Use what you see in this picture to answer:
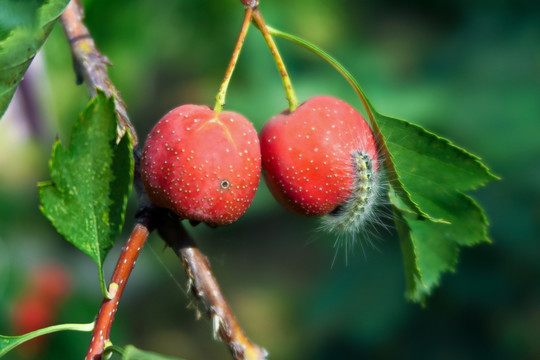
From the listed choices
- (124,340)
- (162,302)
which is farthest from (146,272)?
(124,340)

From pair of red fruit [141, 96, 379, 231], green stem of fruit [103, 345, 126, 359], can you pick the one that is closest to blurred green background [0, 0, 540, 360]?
pair of red fruit [141, 96, 379, 231]

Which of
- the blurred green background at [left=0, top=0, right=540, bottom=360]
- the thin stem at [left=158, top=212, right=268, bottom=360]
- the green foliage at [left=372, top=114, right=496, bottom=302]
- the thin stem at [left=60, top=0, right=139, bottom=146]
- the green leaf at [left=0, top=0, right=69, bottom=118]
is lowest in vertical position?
the blurred green background at [left=0, top=0, right=540, bottom=360]

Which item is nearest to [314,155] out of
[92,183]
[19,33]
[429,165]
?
[429,165]

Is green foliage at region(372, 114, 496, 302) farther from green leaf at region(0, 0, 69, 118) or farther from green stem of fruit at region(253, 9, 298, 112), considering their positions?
green leaf at region(0, 0, 69, 118)

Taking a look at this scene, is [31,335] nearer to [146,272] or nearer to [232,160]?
[232,160]

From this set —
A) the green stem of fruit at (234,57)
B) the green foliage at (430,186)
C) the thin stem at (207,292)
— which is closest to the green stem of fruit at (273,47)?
the green stem of fruit at (234,57)

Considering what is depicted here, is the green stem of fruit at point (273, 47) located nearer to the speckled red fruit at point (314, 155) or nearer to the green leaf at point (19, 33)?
the speckled red fruit at point (314, 155)

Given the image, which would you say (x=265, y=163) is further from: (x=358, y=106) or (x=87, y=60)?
(x=358, y=106)
